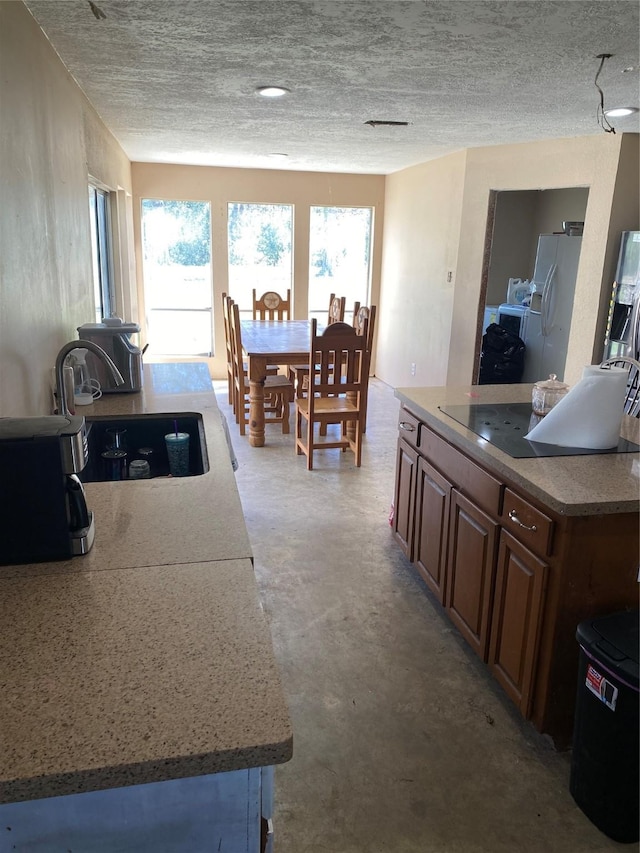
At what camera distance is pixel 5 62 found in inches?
71.2

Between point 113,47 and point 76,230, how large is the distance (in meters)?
0.81

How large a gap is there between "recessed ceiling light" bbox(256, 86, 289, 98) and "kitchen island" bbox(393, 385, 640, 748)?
1.84 metres

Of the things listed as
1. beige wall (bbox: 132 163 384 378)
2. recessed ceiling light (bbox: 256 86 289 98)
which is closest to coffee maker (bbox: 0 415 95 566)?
recessed ceiling light (bbox: 256 86 289 98)

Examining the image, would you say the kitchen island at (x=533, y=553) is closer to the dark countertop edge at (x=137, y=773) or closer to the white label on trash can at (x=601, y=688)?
the white label on trash can at (x=601, y=688)

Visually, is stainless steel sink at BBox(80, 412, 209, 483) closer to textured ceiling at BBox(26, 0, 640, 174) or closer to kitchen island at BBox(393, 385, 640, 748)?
kitchen island at BBox(393, 385, 640, 748)

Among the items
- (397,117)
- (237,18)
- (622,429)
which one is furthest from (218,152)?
(622,429)

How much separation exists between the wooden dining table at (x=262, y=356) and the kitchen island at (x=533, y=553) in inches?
84.8

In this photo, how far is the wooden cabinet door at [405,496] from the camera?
2.87 metres

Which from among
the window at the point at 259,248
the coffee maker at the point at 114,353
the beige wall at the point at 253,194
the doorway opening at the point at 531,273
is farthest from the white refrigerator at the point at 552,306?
the coffee maker at the point at 114,353

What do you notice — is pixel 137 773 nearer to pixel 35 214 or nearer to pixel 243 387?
pixel 35 214

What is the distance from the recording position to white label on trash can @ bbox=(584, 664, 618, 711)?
1.54 metres

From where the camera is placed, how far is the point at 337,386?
430cm

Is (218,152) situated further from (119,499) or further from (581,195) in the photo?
(119,499)

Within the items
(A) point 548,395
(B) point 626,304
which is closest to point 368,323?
(B) point 626,304
